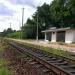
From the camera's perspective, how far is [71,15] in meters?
75.8

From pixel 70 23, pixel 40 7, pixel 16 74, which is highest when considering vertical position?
pixel 40 7

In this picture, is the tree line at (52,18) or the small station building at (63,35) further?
the tree line at (52,18)

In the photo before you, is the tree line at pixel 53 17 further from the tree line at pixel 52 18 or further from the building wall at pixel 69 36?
A: the building wall at pixel 69 36

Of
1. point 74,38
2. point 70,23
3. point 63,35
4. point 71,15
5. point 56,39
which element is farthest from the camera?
point 70,23

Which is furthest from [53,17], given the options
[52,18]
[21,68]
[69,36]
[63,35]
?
[21,68]

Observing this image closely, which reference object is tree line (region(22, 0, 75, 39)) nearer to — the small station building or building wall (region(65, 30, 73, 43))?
the small station building

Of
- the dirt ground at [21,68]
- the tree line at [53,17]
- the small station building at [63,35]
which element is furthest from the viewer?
the tree line at [53,17]

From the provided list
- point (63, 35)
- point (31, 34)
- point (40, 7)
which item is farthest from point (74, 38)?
point (40, 7)

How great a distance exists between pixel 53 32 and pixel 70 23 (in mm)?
20205

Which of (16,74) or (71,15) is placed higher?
(71,15)

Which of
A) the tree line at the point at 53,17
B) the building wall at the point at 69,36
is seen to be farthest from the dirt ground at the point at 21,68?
the tree line at the point at 53,17

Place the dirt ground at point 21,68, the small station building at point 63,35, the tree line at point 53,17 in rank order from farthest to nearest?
the tree line at point 53,17 → the small station building at point 63,35 → the dirt ground at point 21,68

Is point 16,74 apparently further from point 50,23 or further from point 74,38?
point 50,23

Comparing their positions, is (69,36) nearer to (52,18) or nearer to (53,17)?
(53,17)
